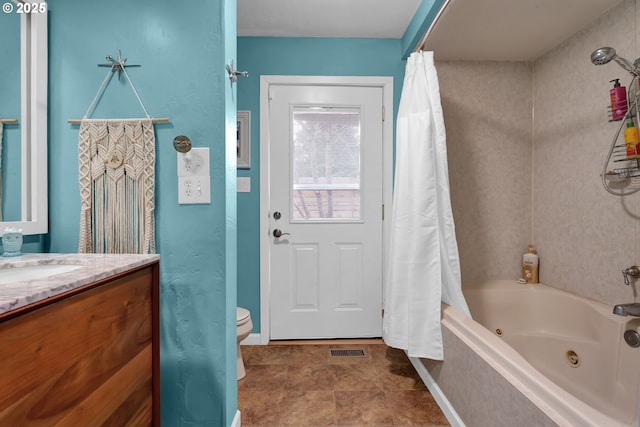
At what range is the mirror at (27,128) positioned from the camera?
1175 millimetres

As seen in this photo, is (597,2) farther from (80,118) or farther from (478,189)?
(80,118)

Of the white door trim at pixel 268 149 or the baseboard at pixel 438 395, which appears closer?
the baseboard at pixel 438 395

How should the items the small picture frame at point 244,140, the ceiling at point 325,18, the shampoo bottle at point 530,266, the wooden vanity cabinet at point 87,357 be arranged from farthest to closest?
the small picture frame at point 244,140 < the shampoo bottle at point 530,266 < the ceiling at point 325,18 < the wooden vanity cabinet at point 87,357

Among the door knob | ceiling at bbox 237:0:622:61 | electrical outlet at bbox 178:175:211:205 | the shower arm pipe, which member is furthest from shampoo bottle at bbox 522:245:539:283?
electrical outlet at bbox 178:175:211:205

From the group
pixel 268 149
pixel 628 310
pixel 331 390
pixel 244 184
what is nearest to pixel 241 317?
pixel 331 390

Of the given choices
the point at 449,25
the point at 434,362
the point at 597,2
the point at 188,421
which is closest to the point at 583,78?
the point at 597,2

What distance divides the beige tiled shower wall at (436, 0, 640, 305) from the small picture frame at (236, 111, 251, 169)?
4.82 ft

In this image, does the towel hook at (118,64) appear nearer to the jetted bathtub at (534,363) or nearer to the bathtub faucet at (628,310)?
the jetted bathtub at (534,363)

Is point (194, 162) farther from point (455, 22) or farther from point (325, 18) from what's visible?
point (455, 22)

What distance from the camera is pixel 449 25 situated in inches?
80.6

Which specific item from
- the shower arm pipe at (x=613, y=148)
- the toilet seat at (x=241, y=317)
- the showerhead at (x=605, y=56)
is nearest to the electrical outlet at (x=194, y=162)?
the toilet seat at (x=241, y=317)

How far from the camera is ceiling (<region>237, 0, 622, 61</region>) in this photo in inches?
73.2

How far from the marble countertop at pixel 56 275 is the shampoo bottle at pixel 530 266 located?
7.80 ft

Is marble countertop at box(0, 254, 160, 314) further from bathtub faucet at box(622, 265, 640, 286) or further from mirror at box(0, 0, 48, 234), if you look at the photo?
bathtub faucet at box(622, 265, 640, 286)
